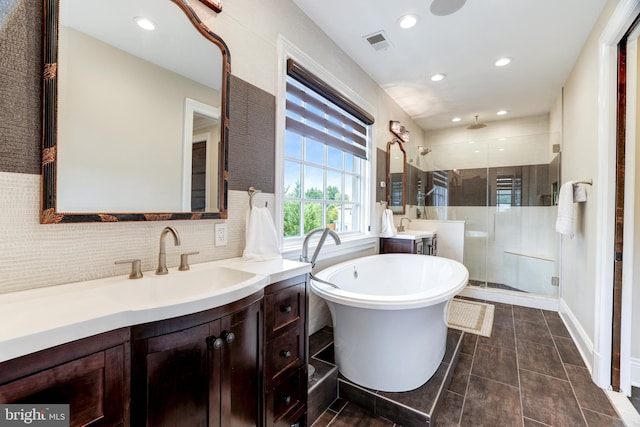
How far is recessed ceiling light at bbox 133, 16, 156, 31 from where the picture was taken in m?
1.19

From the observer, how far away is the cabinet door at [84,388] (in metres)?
0.60

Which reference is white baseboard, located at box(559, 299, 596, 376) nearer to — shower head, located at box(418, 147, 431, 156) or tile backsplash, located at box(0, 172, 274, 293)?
shower head, located at box(418, 147, 431, 156)

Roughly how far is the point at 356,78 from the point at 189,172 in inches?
83.3

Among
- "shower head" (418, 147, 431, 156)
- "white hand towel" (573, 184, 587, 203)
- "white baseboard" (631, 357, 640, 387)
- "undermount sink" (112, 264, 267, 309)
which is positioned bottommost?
"white baseboard" (631, 357, 640, 387)

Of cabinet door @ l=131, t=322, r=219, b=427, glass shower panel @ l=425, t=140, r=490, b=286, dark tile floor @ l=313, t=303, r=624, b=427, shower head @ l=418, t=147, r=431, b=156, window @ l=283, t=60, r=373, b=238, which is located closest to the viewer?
cabinet door @ l=131, t=322, r=219, b=427

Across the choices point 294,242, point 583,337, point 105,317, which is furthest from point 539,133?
point 105,317

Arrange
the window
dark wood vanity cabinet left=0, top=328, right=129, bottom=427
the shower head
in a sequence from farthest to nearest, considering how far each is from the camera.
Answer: the shower head
the window
dark wood vanity cabinet left=0, top=328, right=129, bottom=427

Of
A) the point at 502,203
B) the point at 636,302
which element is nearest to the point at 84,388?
the point at 636,302

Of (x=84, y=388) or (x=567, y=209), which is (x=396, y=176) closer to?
(x=567, y=209)

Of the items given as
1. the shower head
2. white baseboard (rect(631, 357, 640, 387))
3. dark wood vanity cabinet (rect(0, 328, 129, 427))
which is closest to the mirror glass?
the shower head

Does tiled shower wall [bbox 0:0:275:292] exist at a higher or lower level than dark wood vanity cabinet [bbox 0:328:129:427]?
higher

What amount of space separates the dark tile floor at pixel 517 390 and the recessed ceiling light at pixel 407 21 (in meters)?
2.71

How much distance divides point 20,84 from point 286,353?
1.42m

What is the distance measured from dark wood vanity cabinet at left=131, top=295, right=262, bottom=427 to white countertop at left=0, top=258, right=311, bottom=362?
0.19ft
